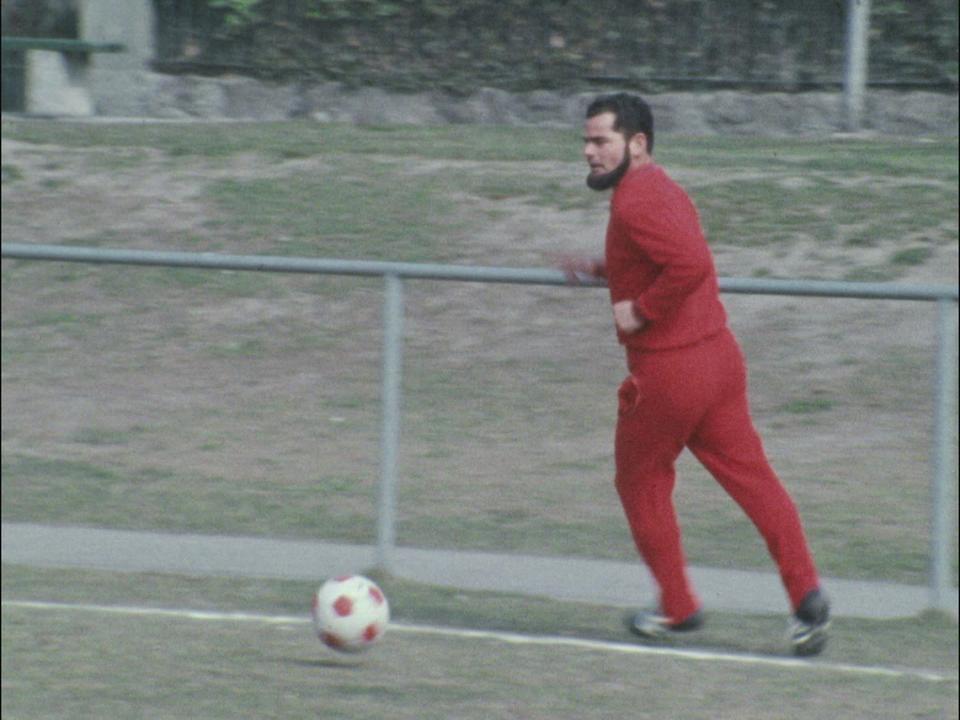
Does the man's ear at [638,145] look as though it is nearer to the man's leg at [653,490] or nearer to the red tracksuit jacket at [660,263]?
the red tracksuit jacket at [660,263]

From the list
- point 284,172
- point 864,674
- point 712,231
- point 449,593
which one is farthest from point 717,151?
point 864,674

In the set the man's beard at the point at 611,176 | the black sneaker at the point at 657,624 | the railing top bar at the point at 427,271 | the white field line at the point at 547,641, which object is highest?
the man's beard at the point at 611,176

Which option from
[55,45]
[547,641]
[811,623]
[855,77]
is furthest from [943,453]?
[55,45]

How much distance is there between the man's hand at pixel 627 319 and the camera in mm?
6457

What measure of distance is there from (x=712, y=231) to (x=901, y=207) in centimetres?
139

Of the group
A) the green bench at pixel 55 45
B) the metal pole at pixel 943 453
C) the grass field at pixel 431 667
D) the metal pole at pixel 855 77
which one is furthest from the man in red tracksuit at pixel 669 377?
the green bench at pixel 55 45

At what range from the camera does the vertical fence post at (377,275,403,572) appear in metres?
8.25

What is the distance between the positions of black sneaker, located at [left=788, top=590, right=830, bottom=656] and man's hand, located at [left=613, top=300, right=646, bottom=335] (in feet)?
3.69

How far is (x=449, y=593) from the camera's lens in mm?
7930

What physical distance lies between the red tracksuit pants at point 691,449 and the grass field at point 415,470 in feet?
1.23

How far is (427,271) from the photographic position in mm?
8094

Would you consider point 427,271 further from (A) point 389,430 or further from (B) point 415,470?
(B) point 415,470

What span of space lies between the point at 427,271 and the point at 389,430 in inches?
29.8

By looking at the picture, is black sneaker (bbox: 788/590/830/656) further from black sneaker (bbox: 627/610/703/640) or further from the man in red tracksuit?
black sneaker (bbox: 627/610/703/640)
